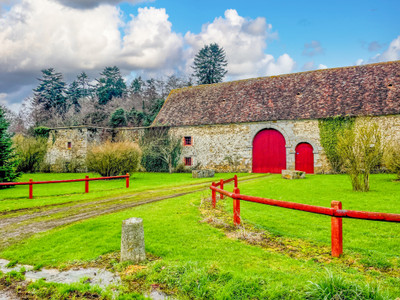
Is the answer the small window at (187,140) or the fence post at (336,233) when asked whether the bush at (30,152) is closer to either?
the small window at (187,140)

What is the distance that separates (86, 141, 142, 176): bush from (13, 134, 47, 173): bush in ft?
27.7

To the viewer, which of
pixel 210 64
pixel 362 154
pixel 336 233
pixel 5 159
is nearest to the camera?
pixel 336 233

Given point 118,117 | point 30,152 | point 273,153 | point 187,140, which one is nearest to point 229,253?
point 273,153

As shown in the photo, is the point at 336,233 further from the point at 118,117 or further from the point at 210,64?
the point at 210,64

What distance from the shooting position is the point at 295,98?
21.0 metres

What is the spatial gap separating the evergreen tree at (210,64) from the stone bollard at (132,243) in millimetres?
41282

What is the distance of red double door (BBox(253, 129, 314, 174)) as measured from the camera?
1967 cm

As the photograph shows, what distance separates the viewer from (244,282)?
3.38 meters

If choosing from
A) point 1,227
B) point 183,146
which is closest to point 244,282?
point 1,227

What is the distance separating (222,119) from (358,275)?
19.0 meters

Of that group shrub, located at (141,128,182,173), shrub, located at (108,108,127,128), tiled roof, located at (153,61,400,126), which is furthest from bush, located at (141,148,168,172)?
shrub, located at (108,108,127,128)

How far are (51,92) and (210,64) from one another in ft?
88.7

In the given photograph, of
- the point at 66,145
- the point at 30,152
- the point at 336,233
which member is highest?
the point at 66,145

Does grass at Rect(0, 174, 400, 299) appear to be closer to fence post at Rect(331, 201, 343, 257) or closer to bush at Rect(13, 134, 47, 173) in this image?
fence post at Rect(331, 201, 343, 257)
